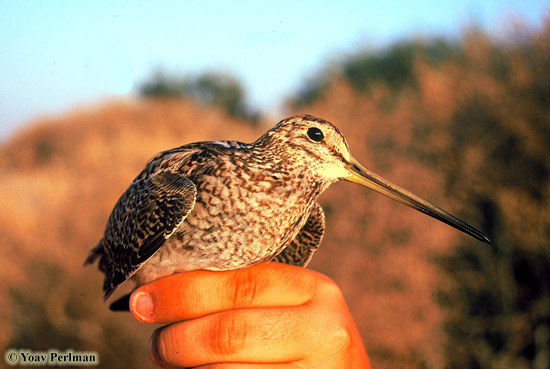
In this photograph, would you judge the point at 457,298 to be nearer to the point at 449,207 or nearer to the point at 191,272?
the point at 449,207

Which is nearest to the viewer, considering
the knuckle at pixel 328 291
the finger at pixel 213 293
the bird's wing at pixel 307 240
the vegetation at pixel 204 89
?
the finger at pixel 213 293

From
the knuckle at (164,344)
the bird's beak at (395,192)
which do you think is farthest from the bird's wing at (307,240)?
the knuckle at (164,344)

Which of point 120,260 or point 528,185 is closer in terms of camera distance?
point 120,260

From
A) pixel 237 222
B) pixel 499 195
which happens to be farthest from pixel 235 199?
pixel 499 195

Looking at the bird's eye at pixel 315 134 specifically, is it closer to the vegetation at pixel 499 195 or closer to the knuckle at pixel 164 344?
the knuckle at pixel 164 344

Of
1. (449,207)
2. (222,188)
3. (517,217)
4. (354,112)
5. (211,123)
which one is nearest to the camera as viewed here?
(222,188)

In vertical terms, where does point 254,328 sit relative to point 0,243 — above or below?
above

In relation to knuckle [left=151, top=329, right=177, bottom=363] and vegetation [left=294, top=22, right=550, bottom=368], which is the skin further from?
vegetation [left=294, top=22, right=550, bottom=368]

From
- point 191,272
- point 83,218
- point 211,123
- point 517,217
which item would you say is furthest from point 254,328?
point 211,123
